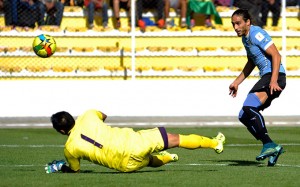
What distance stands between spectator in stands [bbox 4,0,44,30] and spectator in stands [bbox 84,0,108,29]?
4.90ft

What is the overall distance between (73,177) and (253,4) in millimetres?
16980

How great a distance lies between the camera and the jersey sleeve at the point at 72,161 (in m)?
12.0

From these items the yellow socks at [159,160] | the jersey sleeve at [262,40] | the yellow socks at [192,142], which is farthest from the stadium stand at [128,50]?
the yellow socks at [192,142]

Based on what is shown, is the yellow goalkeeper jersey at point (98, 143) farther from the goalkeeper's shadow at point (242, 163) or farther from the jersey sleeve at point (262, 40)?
the jersey sleeve at point (262, 40)

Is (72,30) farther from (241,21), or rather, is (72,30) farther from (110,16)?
(241,21)

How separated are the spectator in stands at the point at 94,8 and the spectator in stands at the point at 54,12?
858mm

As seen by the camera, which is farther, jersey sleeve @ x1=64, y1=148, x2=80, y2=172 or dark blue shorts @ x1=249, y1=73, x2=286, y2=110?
dark blue shorts @ x1=249, y1=73, x2=286, y2=110

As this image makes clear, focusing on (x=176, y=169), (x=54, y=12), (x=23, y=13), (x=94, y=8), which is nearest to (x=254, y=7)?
(x=94, y=8)

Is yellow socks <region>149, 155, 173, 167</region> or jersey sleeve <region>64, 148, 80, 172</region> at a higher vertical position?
jersey sleeve <region>64, 148, 80, 172</region>

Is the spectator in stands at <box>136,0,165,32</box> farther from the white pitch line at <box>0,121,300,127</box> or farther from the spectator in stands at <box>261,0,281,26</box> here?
the white pitch line at <box>0,121,300,127</box>

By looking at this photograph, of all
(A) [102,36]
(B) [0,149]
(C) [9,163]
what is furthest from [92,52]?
(C) [9,163]

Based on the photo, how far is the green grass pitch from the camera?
37.0 ft

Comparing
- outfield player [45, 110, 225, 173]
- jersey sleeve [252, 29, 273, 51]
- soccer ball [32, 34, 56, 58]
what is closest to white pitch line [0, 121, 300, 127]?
soccer ball [32, 34, 56, 58]

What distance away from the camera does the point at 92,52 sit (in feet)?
92.5
